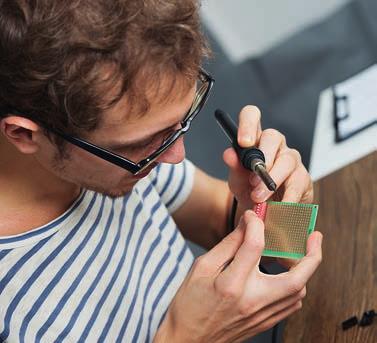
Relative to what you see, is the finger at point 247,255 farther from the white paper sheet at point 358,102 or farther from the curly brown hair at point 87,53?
the white paper sheet at point 358,102

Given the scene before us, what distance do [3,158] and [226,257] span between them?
0.35m

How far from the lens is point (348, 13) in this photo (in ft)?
6.59

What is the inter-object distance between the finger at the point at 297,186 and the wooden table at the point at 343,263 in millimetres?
102

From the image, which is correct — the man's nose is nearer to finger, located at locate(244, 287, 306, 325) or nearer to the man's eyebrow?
the man's eyebrow

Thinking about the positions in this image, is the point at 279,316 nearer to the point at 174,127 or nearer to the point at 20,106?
the point at 174,127

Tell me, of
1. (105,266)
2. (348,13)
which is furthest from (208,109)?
(105,266)

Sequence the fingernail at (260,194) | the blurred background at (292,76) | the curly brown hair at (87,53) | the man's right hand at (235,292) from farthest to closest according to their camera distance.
Result: the blurred background at (292,76) → the fingernail at (260,194) → the man's right hand at (235,292) → the curly brown hair at (87,53)

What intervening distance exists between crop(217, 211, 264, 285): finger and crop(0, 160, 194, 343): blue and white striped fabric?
0.77ft

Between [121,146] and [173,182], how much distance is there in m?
0.34

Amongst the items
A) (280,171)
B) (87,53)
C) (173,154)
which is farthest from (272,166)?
(87,53)

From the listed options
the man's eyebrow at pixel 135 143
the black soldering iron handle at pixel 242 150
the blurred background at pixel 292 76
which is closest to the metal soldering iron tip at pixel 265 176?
the black soldering iron handle at pixel 242 150

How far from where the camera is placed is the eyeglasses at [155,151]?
87 centimetres

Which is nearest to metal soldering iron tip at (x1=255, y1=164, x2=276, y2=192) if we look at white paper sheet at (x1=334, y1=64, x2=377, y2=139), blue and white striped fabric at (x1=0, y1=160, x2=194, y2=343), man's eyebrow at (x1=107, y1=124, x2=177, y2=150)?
man's eyebrow at (x1=107, y1=124, x2=177, y2=150)

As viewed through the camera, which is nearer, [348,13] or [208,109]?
[208,109]
